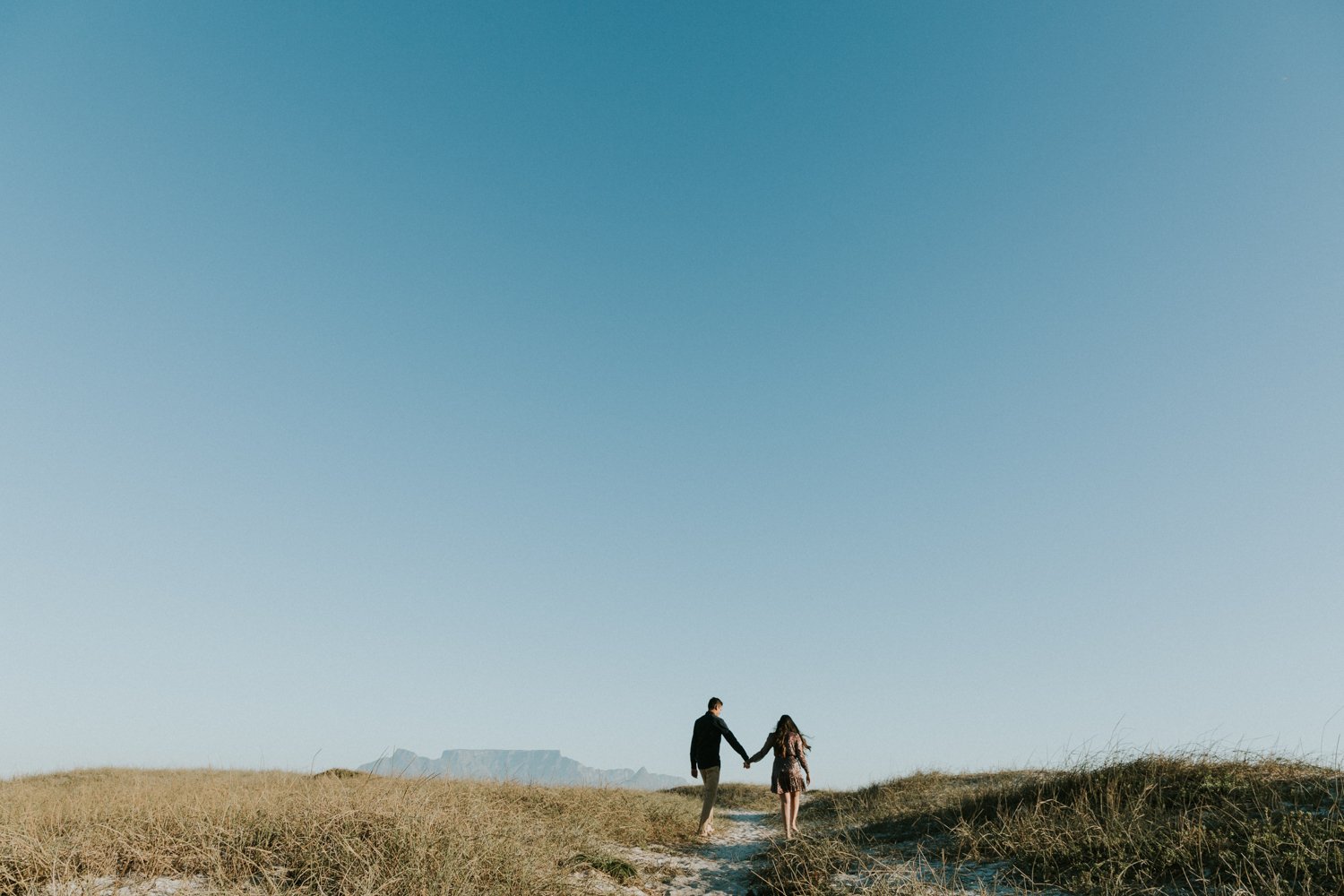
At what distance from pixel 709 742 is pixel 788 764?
5.56 feet

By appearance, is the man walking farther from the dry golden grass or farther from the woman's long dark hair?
the dry golden grass

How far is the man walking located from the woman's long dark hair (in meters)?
0.83

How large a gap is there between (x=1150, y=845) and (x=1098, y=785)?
3264 mm

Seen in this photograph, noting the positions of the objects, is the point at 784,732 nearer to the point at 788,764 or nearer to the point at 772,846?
the point at 788,764

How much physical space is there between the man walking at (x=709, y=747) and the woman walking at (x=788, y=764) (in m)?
0.61

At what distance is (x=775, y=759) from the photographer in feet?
42.8

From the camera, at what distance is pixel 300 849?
731cm

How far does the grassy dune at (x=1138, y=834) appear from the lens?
6.48m

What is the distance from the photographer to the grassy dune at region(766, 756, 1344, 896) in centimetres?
648

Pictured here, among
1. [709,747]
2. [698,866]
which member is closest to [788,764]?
[709,747]

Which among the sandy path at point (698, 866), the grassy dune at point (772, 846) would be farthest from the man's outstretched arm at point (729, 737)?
the grassy dune at point (772, 846)

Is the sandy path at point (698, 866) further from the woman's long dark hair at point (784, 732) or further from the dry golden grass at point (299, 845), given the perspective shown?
the woman's long dark hair at point (784, 732)

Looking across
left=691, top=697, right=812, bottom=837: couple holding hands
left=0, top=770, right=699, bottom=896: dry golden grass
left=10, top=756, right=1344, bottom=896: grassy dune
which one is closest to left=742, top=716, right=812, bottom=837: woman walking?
left=691, top=697, right=812, bottom=837: couple holding hands

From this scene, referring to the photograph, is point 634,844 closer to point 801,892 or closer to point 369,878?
point 801,892
